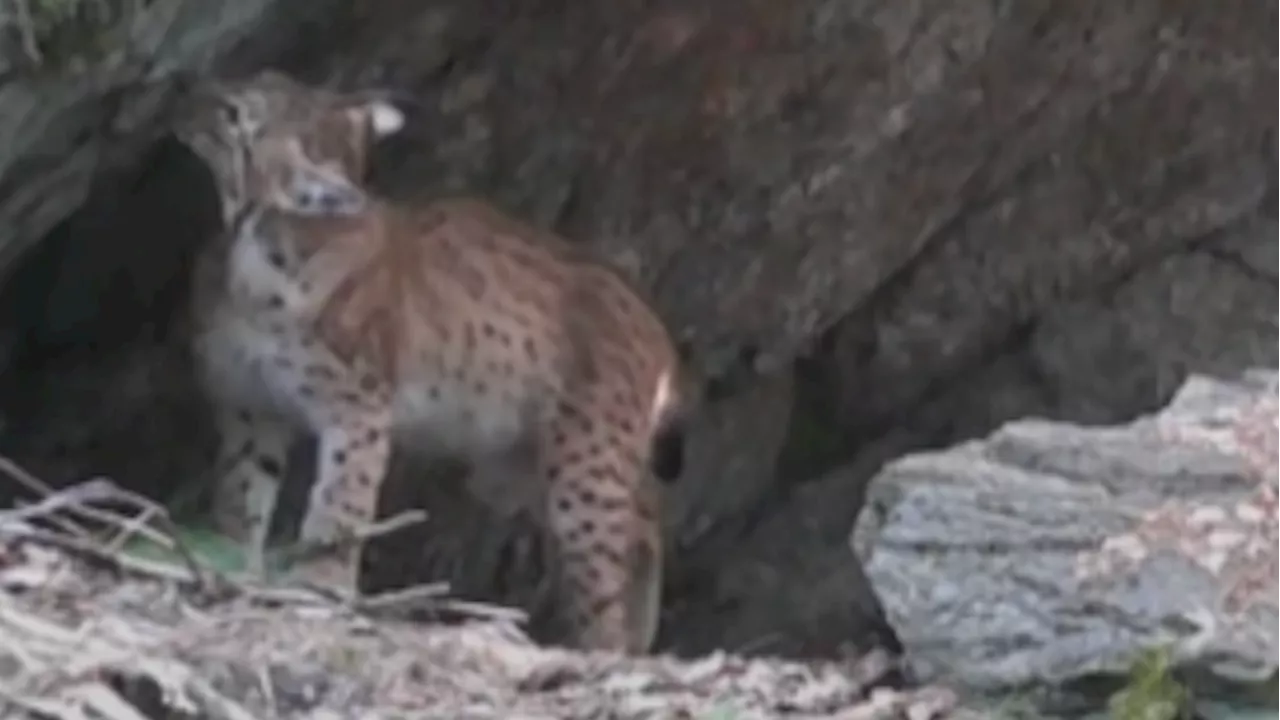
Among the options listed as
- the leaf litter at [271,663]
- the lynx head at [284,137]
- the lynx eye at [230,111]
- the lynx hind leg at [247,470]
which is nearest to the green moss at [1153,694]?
the leaf litter at [271,663]

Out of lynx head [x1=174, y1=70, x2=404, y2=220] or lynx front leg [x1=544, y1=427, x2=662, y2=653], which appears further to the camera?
lynx front leg [x1=544, y1=427, x2=662, y2=653]

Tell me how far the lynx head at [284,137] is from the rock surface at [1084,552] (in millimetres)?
1249

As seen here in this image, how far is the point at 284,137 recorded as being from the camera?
551 centimetres

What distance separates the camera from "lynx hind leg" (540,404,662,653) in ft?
20.2

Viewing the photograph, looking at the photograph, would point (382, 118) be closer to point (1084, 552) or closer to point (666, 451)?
point (666, 451)

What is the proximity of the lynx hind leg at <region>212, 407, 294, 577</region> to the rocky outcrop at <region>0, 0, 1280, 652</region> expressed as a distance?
0.40 metres

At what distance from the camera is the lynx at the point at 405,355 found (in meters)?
5.60

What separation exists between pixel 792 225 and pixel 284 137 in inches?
63.2

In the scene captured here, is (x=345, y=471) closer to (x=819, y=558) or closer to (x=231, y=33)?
(x=231, y=33)

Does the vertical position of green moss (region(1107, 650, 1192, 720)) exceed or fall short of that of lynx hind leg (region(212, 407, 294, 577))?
it falls short

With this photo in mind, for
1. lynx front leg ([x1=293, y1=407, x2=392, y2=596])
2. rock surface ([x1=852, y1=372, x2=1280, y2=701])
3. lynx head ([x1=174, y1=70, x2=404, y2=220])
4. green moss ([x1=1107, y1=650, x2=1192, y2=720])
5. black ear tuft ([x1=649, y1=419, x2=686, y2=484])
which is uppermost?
lynx head ([x1=174, y1=70, x2=404, y2=220])

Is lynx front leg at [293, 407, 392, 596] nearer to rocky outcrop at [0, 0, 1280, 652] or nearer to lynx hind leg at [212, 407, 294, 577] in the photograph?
lynx hind leg at [212, 407, 294, 577]

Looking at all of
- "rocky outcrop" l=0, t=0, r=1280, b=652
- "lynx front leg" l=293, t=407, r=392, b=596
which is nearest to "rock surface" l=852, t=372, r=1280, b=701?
"lynx front leg" l=293, t=407, r=392, b=596

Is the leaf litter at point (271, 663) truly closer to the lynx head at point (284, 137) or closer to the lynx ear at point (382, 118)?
the lynx head at point (284, 137)
